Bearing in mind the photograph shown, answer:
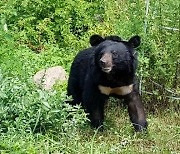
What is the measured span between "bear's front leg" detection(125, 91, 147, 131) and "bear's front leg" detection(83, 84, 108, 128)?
0.82 ft

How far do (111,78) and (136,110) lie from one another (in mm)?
439

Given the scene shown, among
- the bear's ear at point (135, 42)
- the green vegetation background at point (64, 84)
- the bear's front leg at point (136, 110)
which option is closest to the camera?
the green vegetation background at point (64, 84)

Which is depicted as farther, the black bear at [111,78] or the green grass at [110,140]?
the black bear at [111,78]

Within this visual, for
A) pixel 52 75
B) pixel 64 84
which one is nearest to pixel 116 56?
pixel 64 84

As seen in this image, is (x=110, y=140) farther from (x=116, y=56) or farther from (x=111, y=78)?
(x=116, y=56)

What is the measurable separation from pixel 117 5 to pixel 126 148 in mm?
3284

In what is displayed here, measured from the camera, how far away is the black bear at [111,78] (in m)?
5.96

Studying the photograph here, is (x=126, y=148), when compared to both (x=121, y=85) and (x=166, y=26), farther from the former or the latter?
(x=166, y=26)

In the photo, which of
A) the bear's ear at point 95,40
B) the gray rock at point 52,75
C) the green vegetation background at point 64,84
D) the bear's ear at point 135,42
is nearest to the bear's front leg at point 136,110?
the green vegetation background at point 64,84

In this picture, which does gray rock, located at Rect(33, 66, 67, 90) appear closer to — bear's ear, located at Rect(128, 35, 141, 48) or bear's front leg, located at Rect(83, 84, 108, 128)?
bear's front leg, located at Rect(83, 84, 108, 128)

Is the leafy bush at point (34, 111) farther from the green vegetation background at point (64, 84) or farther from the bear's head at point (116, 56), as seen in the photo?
the bear's head at point (116, 56)

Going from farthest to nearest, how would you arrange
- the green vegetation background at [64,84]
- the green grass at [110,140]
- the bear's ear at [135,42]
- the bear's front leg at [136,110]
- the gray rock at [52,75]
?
the gray rock at [52,75]
the bear's front leg at [136,110]
the bear's ear at [135,42]
the green vegetation background at [64,84]
the green grass at [110,140]

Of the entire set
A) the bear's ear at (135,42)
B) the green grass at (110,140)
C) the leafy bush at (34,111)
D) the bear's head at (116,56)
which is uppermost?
the bear's ear at (135,42)

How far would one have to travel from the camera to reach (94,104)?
6223 mm
